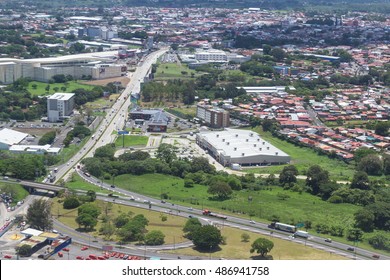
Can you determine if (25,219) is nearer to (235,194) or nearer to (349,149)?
(235,194)

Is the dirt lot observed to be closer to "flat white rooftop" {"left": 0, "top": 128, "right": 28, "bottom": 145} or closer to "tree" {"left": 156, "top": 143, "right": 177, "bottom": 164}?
"flat white rooftop" {"left": 0, "top": 128, "right": 28, "bottom": 145}

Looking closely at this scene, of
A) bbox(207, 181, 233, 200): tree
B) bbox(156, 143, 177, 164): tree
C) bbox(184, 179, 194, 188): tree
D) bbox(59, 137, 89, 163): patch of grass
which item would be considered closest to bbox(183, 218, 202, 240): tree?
bbox(207, 181, 233, 200): tree

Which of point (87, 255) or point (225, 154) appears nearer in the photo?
point (87, 255)

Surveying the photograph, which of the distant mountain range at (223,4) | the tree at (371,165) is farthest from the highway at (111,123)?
the distant mountain range at (223,4)

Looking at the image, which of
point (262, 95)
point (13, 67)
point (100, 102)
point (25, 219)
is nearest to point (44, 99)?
point (100, 102)

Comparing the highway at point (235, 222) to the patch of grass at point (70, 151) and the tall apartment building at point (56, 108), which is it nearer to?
the patch of grass at point (70, 151)

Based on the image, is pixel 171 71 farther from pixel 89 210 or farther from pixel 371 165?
pixel 89 210
